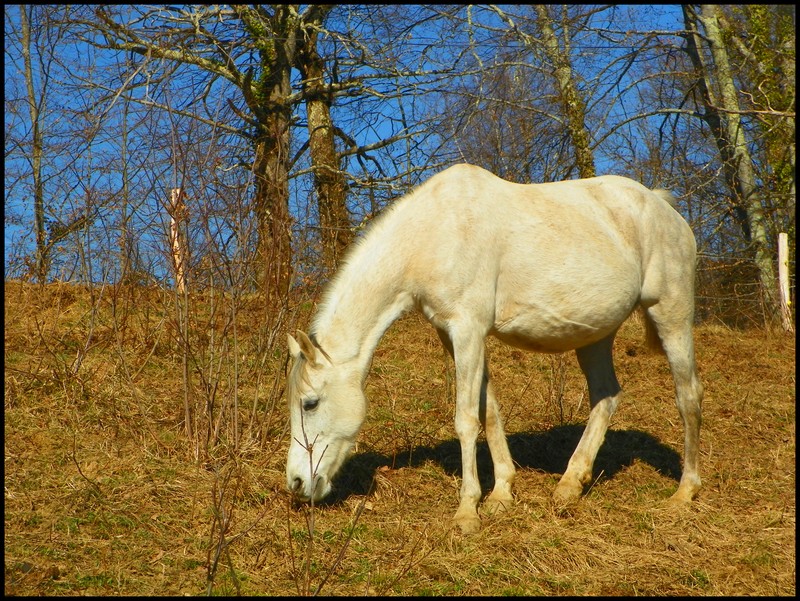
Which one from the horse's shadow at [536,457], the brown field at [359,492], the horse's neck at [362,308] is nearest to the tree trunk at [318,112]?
the brown field at [359,492]

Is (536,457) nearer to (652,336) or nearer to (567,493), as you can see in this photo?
(567,493)

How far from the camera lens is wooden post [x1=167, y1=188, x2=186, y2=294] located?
493cm

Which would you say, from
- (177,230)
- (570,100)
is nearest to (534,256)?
(177,230)

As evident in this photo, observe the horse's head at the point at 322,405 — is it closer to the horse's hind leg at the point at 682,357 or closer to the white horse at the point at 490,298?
the white horse at the point at 490,298

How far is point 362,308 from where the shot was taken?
185 inches

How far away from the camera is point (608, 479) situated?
18.7 ft

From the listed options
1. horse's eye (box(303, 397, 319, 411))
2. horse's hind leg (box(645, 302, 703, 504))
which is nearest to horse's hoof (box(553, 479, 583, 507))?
horse's hind leg (box(645, 302, 703, 504))

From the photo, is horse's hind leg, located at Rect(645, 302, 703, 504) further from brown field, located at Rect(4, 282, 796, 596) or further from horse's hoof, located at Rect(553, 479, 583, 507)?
horse's hoof, located at Rect(553, 479, 583, 507)

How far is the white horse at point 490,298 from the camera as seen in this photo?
4.63m

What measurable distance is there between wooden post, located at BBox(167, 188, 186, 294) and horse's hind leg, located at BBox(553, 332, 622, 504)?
3.01 meters

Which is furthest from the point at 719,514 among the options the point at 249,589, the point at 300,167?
the point at 300,167

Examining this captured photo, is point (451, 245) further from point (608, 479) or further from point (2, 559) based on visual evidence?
point (2, 559)

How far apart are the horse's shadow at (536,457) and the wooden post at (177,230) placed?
182 centimetres

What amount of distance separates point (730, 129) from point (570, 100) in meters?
3.26
